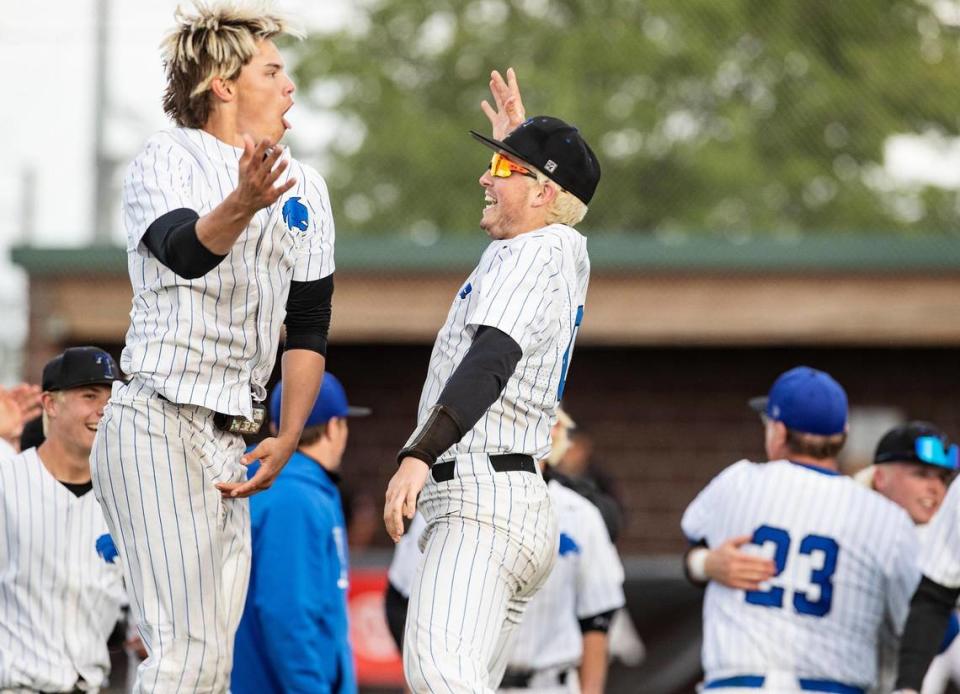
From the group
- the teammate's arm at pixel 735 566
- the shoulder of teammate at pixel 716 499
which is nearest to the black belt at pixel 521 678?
the shoulder of teammate at pixel 716 499

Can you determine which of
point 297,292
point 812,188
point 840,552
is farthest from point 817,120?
point 297,292

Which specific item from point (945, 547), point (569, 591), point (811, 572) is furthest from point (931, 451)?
point (569, 591)

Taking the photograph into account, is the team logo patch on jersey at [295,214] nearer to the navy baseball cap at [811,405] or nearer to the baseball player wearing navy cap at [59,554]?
the baseball player wearing navy cap at [59,554]

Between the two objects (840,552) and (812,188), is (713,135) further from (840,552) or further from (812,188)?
(840,552)

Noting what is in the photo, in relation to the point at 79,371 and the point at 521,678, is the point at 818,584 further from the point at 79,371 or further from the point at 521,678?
the point at 79,371

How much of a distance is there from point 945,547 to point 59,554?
2876 mm

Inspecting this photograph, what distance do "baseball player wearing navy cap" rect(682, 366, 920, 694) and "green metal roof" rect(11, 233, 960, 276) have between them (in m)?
6.34

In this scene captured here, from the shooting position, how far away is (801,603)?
5.37m

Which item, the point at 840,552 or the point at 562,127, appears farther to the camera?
the point at 840,552

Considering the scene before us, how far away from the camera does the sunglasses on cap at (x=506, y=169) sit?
4090mm

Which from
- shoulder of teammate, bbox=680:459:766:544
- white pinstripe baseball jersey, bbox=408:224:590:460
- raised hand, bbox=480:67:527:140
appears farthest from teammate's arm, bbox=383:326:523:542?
shoulder of teammate, bbox=680:459:766:544

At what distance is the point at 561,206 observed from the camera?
412 centimetres

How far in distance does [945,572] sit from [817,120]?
1604 centimetres

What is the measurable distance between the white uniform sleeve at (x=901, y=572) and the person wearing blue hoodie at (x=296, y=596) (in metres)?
2.01
